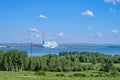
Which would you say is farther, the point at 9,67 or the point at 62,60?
the point at 62,60

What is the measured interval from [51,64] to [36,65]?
469 cm

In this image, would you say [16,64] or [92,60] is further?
[92,60]

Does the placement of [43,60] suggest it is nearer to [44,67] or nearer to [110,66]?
[44,67]

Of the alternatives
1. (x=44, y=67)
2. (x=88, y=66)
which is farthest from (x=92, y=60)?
(x=44, y=67)

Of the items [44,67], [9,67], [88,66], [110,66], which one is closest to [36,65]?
[44,67]

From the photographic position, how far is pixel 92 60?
115 metres

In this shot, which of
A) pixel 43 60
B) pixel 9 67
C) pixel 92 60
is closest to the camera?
pixel 9 67

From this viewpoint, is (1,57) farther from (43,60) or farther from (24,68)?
(43,60)

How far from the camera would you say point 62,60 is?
89.1 metres

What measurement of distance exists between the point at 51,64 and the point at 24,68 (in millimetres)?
8201

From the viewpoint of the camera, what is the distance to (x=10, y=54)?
82875 millimetres

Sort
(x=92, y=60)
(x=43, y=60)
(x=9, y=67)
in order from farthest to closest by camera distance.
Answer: (x=92, y=60) → (x=43, y=60) → (x=9, y=67)

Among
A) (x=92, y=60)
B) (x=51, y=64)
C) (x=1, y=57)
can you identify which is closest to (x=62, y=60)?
(x=51, y=64)

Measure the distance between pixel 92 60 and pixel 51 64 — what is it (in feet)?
112
